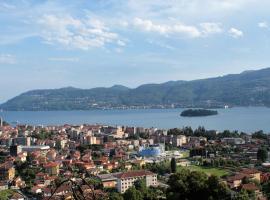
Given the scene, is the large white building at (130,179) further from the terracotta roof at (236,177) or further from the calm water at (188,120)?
the calm water at (188,120)

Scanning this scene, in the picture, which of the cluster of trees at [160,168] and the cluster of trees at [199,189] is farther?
the cluster of trees at [160,168]

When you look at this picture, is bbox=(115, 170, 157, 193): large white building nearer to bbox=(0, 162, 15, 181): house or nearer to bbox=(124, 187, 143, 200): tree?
bbox=(124, 187, 143, 200): tree

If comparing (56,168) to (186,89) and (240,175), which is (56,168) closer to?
(240,175)

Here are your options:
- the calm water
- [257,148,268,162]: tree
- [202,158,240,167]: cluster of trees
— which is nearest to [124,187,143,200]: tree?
[202,158,240,167]: cluster of trees

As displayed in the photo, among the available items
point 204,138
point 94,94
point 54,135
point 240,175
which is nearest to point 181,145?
point 204,138

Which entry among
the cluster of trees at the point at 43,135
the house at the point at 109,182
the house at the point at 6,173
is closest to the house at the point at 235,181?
the house at the point at 109,182

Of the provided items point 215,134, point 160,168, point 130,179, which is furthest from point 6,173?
point 215,134

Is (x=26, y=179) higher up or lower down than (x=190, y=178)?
lower down
